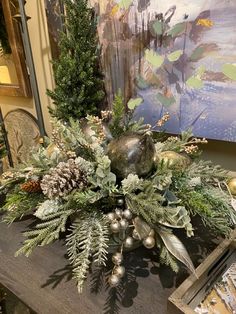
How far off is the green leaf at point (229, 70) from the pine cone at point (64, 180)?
0.46m

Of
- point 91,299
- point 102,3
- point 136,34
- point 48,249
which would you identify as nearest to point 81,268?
point 91,299

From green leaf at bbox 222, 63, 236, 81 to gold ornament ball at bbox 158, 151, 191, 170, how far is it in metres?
0.27

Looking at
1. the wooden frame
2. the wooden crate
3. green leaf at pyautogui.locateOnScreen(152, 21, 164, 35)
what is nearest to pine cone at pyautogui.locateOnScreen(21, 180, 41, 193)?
the wooden crate

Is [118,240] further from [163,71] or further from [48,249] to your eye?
[163,71]

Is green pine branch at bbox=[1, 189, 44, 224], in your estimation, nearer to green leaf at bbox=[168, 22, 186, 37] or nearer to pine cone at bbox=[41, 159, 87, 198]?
pine cone at bbox=[41, 159, 87, 198]

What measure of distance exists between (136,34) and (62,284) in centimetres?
72


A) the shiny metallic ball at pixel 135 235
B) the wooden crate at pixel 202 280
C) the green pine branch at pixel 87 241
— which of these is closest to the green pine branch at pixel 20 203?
the green pine branch at pixel 87 241

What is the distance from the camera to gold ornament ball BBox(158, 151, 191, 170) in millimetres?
541

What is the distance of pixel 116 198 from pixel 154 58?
49cm

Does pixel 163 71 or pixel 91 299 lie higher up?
pixel 163 71

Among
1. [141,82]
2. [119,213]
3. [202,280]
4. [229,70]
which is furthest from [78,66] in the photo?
[202,280]

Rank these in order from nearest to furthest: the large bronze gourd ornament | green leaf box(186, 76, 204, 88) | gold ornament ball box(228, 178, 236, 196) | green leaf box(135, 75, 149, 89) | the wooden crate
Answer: the wooden crate
the large bronze gourd ornament
gold ornament ball box(228, 178, 236, 196)
green leaf box(186, 76, 204, 88)
green leaf box(135, 75, 149, 89)

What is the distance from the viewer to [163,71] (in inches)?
31.4

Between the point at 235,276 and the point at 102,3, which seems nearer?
the point at 235,276
